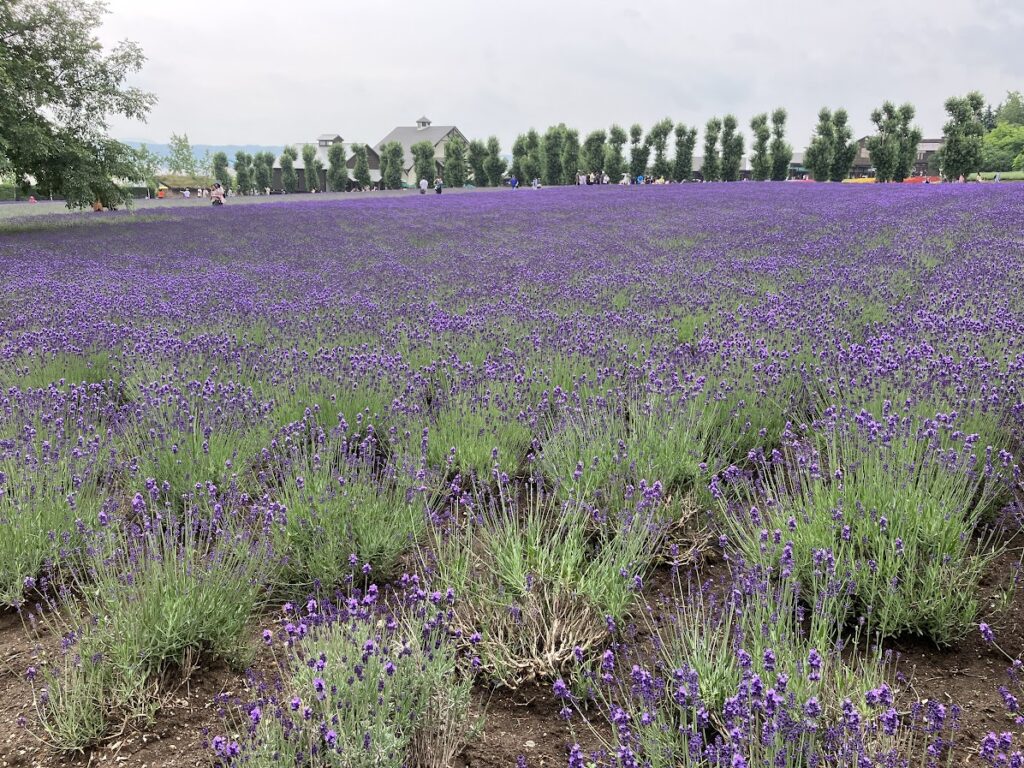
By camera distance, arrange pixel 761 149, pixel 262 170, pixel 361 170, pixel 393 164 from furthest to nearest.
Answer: pixel 262 170 < pixel 361 170 < pixel 393 164 < pixel 761 149

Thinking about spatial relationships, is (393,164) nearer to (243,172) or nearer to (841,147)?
(243,172)

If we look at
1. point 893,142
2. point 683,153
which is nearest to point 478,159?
point 683,153

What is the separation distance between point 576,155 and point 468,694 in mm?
57478

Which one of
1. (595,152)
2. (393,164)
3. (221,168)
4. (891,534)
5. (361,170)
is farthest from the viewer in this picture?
(221,168)

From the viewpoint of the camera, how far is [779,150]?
48938mm

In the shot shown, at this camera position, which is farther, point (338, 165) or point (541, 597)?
point (338, 165)

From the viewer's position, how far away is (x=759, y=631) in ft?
6.20

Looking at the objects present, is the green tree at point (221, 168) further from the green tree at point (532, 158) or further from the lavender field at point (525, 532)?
the lavender field at point (525, 532)

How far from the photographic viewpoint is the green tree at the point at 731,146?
51406 millimetres

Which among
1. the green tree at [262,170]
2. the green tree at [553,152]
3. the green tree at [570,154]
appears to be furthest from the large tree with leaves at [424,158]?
the green tree at [262,170]

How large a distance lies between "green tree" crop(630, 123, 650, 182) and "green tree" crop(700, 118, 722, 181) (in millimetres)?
5829

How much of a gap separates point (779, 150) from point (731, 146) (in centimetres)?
392

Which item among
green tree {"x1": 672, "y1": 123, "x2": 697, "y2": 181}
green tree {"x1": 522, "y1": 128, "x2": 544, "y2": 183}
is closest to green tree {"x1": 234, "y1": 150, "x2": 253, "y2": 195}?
green tree {"x1": 522, "y1": 128, "x2": 544, "y2": 183}

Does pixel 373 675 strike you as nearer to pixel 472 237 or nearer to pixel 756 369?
pixel 756 369
